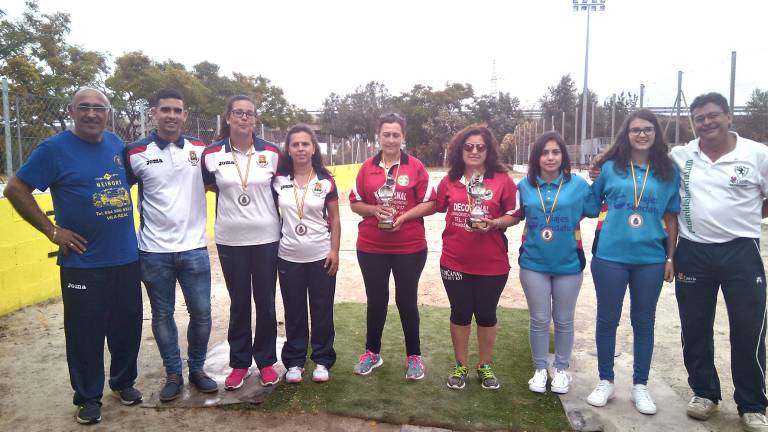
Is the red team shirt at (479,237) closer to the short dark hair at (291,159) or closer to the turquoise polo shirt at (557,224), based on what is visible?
the turquoise polo shirt at (557,224)

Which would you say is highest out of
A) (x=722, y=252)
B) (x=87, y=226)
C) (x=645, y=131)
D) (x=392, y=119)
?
(x=392, y=119)

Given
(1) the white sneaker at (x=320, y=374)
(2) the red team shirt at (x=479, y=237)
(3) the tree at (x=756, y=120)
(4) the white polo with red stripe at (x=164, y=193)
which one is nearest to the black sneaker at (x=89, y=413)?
(4) the white polo with red stripe at (x=164, y=193)

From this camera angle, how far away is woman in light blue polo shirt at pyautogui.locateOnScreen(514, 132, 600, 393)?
3.19m

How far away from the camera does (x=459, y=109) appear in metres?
46.6

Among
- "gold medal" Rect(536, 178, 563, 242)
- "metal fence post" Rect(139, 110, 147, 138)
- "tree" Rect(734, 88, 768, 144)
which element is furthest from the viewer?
"tree" Rect(734, 88, 768, 144)

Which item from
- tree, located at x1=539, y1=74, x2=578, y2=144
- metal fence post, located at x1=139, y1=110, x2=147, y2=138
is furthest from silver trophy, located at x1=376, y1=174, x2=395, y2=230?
tree, located at x1=539, y1=74, x2=578, y2=144

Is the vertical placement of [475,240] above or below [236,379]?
above

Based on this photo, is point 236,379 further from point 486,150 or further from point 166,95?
point 486,150

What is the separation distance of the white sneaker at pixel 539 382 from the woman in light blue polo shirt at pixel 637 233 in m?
0.29

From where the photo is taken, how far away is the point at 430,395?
11.0ft

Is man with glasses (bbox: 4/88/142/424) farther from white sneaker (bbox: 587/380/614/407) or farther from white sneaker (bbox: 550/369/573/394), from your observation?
white sneaker (bbox: 587/380/614/407)

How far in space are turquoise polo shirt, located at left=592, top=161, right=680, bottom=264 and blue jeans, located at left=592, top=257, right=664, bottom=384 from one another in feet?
0.23

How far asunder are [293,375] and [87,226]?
62.2 inches

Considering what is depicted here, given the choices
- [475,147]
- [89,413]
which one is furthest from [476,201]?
[89,413]
